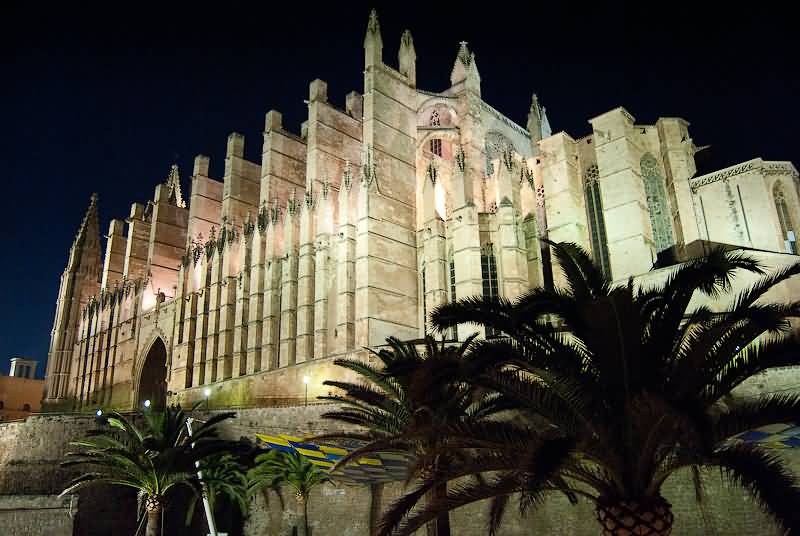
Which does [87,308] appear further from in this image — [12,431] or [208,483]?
[208,483]

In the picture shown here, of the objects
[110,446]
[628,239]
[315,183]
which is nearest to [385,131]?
[315,183]

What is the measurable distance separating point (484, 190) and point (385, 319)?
707 centimetres

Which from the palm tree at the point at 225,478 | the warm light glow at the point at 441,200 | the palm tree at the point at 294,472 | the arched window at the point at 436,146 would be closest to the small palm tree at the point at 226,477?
the palm tree at the point at 225,478

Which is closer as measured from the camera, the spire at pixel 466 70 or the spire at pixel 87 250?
the spire at pixel 466 70

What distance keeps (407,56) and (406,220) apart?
26.3 ft

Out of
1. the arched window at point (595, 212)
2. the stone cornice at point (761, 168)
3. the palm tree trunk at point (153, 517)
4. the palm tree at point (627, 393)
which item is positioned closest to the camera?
the palm tree at point (627, 393)

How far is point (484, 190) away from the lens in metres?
27.7

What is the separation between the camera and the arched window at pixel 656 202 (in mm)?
25812

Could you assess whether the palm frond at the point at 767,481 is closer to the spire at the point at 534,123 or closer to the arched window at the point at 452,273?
the arched window at the point at 452,273

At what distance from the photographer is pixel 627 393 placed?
723cm

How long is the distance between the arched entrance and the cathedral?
1.64 meters

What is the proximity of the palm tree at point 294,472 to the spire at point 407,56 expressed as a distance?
698 inches

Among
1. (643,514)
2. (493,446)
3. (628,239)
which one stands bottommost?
(643,514)

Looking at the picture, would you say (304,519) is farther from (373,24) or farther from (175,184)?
(175,184)
